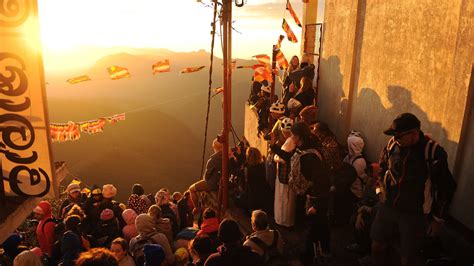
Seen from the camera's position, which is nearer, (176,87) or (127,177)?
(127,177)

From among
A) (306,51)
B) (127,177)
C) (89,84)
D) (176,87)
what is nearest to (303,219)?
(306,51)

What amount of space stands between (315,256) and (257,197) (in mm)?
2044

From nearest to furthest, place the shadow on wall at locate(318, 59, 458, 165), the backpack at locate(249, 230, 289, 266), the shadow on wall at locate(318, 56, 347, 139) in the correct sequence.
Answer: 1. the backpack at locate(249, 230, 289, 266)
2. the shadow on wall at locate(318, 59, 458, 165)
3. the shadow on wall at locate(318, 56, 347, 139)

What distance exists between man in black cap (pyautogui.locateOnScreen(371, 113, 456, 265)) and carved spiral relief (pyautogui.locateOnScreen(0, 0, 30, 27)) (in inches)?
172

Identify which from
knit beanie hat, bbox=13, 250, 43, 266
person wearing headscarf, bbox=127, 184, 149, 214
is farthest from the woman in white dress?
knit beanie hat, bbox=13, 250, 43, 266

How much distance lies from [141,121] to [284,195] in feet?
219

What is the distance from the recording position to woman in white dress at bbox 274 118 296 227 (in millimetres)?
6449

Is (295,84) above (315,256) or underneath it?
above

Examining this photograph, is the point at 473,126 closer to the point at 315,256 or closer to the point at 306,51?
the point at 315,256

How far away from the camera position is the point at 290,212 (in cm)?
684

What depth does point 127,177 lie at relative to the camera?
149 ft

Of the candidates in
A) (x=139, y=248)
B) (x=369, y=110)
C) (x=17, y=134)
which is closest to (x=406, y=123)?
(x=139, y=248)

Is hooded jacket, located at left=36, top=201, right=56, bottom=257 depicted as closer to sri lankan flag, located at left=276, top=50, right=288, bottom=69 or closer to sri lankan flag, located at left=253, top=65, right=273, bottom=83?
sri lankan flag, located at left=253, top=65, right=273, bottom=83

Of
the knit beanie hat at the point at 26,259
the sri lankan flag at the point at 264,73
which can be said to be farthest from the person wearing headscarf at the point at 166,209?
the sri lankan flag at the point at 264,73
